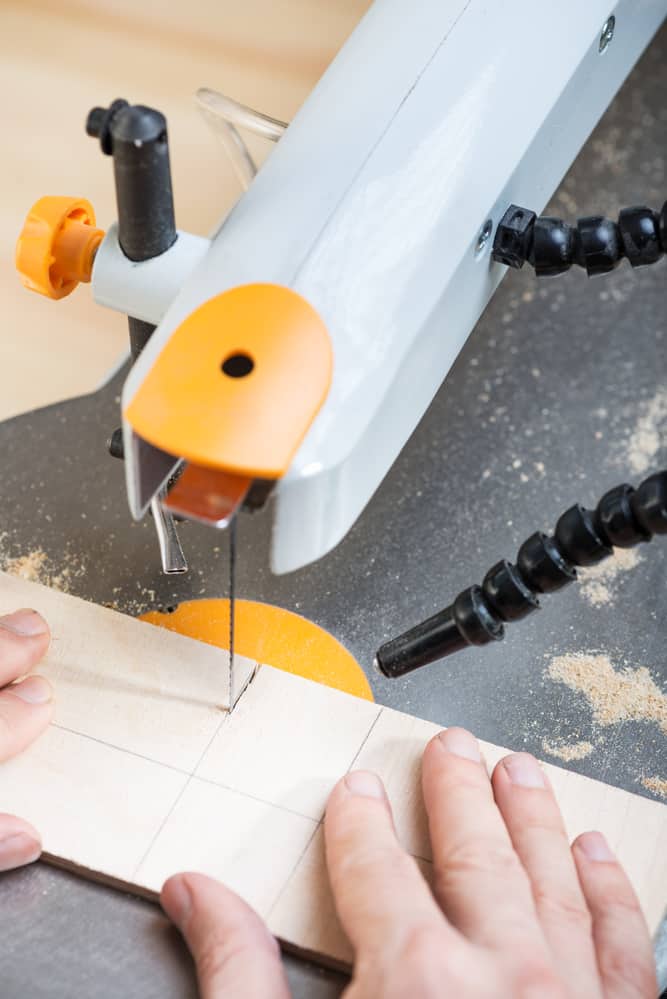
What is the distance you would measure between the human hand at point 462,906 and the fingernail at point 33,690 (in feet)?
0.64

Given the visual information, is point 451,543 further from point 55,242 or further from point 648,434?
point 55,242

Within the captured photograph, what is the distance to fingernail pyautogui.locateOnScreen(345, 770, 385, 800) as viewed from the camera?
2.83 ft

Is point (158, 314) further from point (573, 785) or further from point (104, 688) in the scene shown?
point (573, 785)

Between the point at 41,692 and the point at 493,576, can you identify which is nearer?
the point at 493,576

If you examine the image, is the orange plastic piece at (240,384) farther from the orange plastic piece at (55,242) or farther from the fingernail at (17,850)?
the fingernail at (17,850)

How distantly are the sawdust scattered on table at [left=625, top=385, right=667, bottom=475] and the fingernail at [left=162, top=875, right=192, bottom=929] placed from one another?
2.07 feet

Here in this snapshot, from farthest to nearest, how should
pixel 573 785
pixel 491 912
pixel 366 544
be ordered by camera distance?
pixel 366 544
pixel 573 785
pixel 491 912

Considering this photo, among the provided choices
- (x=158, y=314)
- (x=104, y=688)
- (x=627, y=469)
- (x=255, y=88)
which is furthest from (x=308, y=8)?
(x=104, y=688)

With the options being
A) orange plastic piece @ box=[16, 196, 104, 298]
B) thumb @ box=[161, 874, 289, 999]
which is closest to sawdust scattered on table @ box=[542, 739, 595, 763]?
thumb @ box=[161, 874, 289, 999]

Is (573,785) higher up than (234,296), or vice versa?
(234,296)

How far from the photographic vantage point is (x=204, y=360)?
0.67m

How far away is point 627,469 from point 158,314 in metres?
0.58

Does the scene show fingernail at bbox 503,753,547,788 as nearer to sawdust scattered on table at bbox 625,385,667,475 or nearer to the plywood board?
the plywood board

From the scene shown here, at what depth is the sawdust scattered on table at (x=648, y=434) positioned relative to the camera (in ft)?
3.83
